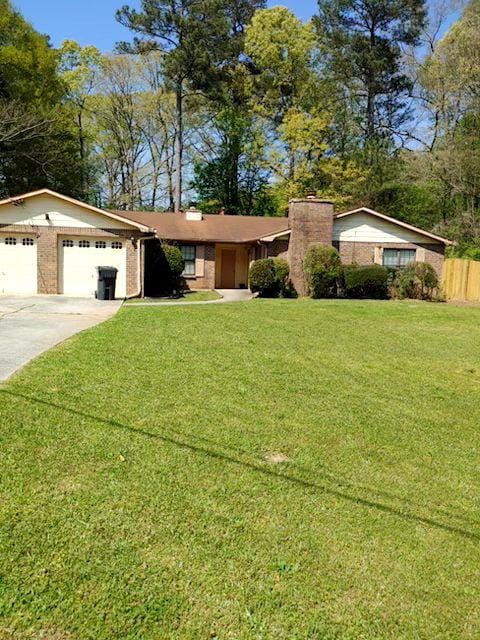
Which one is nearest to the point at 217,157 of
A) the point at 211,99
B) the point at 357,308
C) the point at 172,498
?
the point at 211,99

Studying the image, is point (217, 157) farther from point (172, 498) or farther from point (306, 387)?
point (172, 498)

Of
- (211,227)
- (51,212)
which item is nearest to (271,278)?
(211,227)

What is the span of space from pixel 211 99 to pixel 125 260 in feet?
62.7

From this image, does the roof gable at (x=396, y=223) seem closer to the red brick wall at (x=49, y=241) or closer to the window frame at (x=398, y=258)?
the window frame at (x=398, y=258)

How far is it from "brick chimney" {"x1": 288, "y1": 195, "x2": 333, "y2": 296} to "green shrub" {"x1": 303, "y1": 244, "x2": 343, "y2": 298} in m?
0.49

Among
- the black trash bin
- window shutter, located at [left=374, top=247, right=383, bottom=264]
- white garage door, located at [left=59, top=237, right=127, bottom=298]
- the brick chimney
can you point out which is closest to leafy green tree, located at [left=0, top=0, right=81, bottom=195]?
white garage door, located at [left=59, top=237, right=127, bottom=298]

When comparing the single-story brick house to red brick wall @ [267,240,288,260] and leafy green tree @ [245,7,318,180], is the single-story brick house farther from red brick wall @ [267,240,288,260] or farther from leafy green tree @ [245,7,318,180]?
leafy green tree @ [245,7,318,180]

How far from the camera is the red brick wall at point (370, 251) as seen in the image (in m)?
21.8

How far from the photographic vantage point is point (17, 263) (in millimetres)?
18453

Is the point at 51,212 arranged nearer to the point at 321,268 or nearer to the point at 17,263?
the point at 17,263

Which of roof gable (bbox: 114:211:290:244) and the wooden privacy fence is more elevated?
roof gable (bbox: 114:211:290:244)

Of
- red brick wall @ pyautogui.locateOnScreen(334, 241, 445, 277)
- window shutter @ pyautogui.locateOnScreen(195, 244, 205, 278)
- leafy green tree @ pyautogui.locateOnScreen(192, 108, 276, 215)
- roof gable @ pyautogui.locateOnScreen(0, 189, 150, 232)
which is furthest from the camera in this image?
leafy green tree @ pyautogui.locateOnScreen(192, 108, 276, 215)

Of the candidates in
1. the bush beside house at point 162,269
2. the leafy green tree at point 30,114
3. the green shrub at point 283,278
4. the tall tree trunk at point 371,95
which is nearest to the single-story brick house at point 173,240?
the green shrub at point 283,278

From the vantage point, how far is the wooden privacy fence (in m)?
20.9
